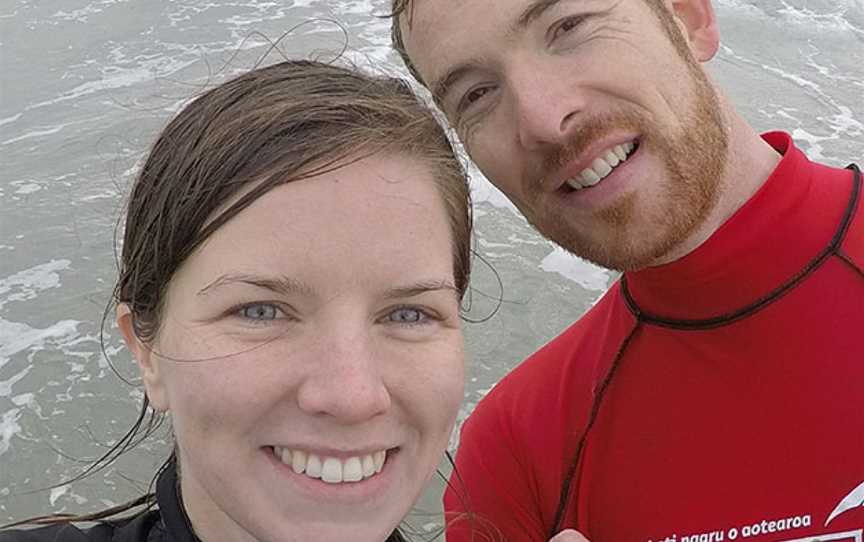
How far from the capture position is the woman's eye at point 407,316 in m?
1.62

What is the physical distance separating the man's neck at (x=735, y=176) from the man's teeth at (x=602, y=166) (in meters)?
0.28

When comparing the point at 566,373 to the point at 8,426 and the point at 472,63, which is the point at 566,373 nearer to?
the point at 472,63

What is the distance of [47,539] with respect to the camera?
Result: 172cm

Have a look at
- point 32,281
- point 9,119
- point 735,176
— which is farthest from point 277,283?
point 9,119

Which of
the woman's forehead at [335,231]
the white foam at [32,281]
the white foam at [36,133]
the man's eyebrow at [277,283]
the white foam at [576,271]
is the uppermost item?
the woman's forehead at [335,231]

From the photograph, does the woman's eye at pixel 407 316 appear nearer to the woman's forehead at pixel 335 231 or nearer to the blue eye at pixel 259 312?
the woman's forehead at pixel 335 231

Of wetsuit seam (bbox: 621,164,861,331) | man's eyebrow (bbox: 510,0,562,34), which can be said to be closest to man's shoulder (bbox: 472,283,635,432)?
wetsuit seam (bbox: 621,164,861,331)

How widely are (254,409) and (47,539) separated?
1.90 ft

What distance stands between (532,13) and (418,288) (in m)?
0.91

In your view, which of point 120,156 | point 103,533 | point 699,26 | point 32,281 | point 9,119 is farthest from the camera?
point 9,119

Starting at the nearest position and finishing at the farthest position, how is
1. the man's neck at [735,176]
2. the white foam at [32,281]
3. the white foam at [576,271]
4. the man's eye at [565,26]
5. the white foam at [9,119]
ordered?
the man's eye at [565,26] < the man's neck at [735,176] < the white foam at [32,281] < the white foam at [576,271] < the white foam at [9,119]

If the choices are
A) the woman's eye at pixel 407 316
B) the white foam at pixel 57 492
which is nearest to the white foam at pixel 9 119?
the white foam at pixel 57 492

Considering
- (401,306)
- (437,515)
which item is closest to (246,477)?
(401,306)

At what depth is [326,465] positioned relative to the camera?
155 centimetres
